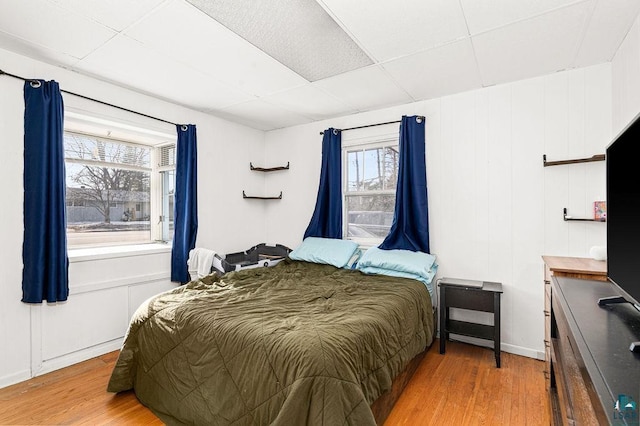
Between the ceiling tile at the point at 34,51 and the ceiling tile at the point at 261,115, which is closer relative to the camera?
the ceiling tile at the point at 34,51

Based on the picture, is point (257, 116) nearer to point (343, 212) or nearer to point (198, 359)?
point (343, 212)

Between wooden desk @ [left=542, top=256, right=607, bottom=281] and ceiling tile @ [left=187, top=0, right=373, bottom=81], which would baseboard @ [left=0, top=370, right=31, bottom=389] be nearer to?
ceiling tile @ [left=187, top=0, right=373, bottom=81]

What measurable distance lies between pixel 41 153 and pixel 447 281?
3.57 meters

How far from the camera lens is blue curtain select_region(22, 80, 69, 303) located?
7.77 ft

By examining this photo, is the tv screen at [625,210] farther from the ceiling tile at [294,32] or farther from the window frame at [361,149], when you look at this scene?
the window frame at [361,149]

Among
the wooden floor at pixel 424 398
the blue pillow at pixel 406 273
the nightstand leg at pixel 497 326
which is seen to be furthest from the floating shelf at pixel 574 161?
the wooden floor at pixel 424 398

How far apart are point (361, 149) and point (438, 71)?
1.33 metres

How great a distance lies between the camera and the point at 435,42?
217 centimetres

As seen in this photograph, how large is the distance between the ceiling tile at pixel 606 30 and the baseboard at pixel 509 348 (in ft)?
7.96

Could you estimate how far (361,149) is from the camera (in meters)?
3.77

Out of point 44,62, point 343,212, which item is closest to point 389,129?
point 343,212

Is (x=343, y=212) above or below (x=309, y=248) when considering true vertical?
above

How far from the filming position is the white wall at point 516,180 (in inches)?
99.3

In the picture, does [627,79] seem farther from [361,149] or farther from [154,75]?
[154,75]
